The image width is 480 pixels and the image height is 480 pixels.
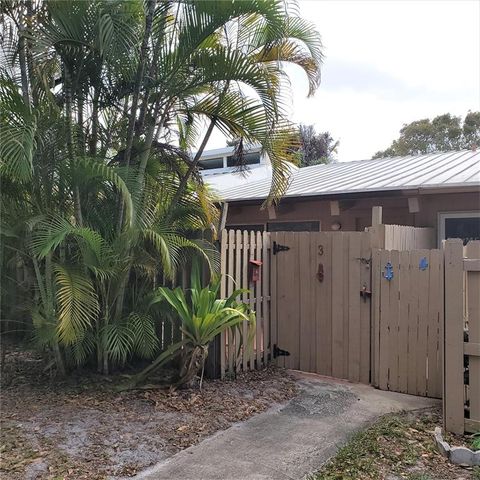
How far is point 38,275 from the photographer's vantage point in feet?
16.2

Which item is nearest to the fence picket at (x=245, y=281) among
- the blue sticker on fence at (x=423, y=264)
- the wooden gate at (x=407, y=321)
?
the wooden gate at (x=407, y=321)

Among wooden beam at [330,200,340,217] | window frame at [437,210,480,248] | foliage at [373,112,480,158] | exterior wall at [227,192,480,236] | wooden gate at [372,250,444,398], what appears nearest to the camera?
wooden gate at [372,250,444,398]

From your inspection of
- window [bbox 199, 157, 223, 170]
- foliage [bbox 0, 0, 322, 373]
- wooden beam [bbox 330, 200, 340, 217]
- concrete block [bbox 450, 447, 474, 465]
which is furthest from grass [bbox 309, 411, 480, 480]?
window [bbox 199, 157, 223, 170]

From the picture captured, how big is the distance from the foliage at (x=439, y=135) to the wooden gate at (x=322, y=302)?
30322mm

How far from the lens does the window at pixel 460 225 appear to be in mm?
7992

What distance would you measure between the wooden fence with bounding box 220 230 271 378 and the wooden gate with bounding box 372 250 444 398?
4.60 feet

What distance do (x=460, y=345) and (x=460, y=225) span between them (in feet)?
14.5

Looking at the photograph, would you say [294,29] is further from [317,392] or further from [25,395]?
[25,395]

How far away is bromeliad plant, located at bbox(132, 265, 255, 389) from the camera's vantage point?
4977mm

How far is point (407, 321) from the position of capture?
17.8ft

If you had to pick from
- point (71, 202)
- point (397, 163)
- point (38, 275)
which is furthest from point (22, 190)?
point (397, 163)

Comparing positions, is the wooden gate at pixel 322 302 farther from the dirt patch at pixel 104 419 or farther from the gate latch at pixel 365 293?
the dirt patch at pixel 104 419

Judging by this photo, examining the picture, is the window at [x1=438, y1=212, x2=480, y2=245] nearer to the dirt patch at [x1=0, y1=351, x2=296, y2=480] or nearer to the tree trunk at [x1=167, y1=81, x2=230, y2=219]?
the dirt patch at [x1=0, y1=351, x2=296, y2=480]

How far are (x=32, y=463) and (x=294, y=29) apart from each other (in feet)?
16.4
